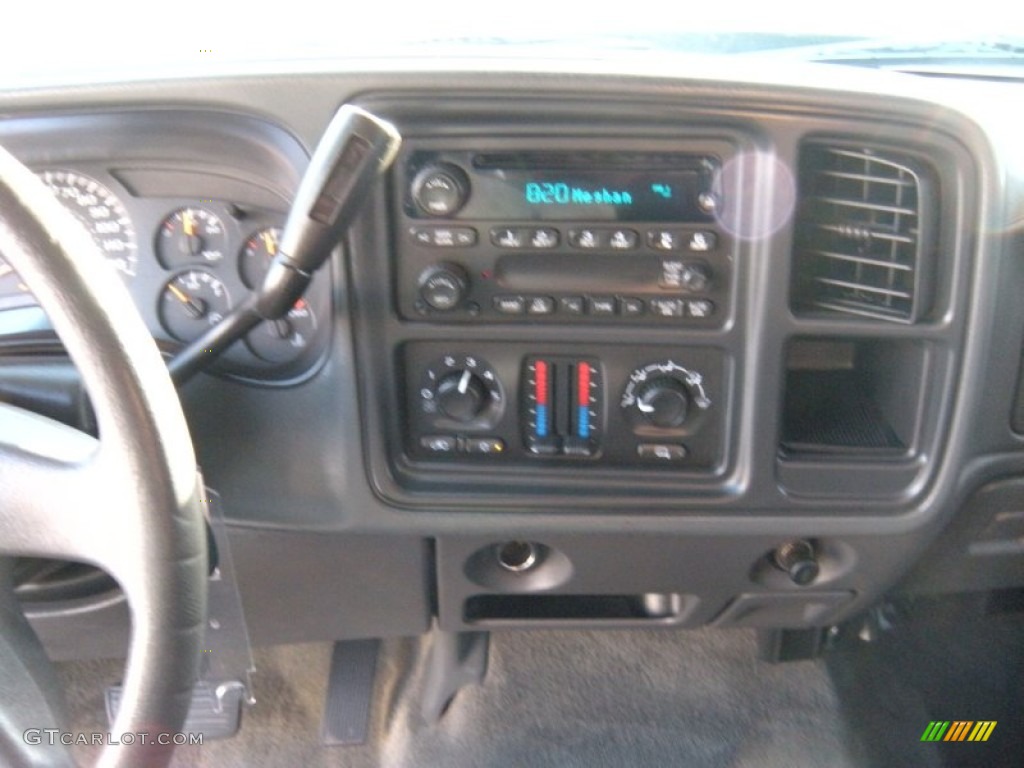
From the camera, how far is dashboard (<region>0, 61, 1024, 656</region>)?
1.02 meters

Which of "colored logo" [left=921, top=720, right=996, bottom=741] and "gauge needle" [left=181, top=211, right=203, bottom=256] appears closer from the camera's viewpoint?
"gauge needle" [left=181, top=211, right=203, bottom=256]

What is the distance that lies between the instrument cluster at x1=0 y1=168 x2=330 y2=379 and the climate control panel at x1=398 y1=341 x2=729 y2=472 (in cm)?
14

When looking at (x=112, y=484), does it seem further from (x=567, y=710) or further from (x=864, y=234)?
(x=567, y=710)

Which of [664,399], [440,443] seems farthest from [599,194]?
[440,443]

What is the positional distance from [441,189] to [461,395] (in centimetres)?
22

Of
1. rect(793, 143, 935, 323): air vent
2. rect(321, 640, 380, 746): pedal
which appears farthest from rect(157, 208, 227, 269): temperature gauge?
rect(321, 640, 380, 746): pedal

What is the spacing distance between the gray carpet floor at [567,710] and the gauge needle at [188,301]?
761mm

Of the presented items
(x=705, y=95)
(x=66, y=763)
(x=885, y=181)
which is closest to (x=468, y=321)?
(x=705, y=95)

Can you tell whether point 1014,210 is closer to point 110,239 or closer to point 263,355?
point 263,355

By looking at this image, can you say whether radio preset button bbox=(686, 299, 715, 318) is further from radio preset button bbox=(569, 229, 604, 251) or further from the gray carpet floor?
the gray carpet floor

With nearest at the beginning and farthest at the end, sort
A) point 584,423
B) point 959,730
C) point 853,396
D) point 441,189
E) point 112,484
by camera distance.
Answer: point 112,484
point 441,189
point 584,423
point 853,396
point 959,730

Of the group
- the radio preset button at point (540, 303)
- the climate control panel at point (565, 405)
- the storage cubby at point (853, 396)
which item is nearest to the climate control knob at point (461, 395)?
the climate control panel at point (565, 405)

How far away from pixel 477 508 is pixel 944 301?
0.55m

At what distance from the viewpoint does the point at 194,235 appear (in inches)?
44.5
